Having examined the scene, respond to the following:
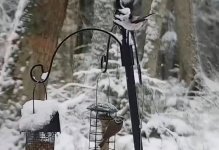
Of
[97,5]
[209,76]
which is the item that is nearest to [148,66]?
[97,5]

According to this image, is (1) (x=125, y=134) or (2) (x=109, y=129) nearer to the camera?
(2) (x=109, y=129)

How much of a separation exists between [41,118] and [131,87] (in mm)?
641

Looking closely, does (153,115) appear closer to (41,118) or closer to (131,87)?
(41,118)

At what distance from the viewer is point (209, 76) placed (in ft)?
36.2

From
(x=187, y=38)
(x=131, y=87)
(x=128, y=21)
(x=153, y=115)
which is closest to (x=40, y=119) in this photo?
(x=131, y=87)

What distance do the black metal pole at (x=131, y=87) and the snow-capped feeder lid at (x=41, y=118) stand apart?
57 cm

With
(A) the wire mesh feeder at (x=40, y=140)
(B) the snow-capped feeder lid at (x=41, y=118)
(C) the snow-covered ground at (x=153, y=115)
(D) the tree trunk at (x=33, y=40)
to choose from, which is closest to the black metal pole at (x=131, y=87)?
(B) the snow-capped feeder lid at (x=41, y=118)

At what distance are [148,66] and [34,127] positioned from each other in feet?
18.9

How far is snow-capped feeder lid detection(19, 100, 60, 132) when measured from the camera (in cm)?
303

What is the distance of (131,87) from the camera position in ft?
9.11

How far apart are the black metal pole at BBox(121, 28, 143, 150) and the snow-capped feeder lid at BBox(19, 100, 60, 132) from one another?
573 mm

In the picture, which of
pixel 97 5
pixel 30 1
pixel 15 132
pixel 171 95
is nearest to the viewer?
pixel 30 1

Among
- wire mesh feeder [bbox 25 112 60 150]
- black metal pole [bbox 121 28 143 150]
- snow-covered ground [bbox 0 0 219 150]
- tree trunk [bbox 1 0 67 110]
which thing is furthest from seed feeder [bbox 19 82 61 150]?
snow-covered ground [bbox 0 0 219 150]

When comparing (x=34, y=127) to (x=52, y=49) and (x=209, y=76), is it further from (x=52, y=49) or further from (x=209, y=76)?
(x=209, y=76)
